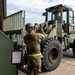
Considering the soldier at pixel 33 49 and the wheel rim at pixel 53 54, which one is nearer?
the soldier at pixel 33 49

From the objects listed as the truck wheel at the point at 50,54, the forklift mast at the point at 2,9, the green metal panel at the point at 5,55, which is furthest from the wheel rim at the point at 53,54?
the green metal panel at the point at 5,55

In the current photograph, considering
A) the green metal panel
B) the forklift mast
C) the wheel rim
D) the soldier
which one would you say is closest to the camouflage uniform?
the soldier

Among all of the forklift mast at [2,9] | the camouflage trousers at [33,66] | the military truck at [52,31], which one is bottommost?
the camouflage trousers at [33,66]

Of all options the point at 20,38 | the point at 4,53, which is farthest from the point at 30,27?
the point at 4,53

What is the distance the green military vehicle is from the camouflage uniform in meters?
1.79

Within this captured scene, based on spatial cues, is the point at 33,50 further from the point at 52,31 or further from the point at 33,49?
the point at 52,31

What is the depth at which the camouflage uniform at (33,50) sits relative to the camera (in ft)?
13.3

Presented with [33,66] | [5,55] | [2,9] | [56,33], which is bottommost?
[33,66]

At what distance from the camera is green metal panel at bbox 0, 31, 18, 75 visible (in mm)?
3486

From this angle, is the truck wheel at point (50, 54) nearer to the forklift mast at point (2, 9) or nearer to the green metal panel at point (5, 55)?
the forklift mast at point (2, 9)

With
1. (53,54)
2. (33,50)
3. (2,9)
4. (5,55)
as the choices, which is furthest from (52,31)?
(5,55)

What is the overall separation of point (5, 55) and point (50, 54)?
3.00 metres

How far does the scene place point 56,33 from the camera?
7.71 meters

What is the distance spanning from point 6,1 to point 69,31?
411cm
